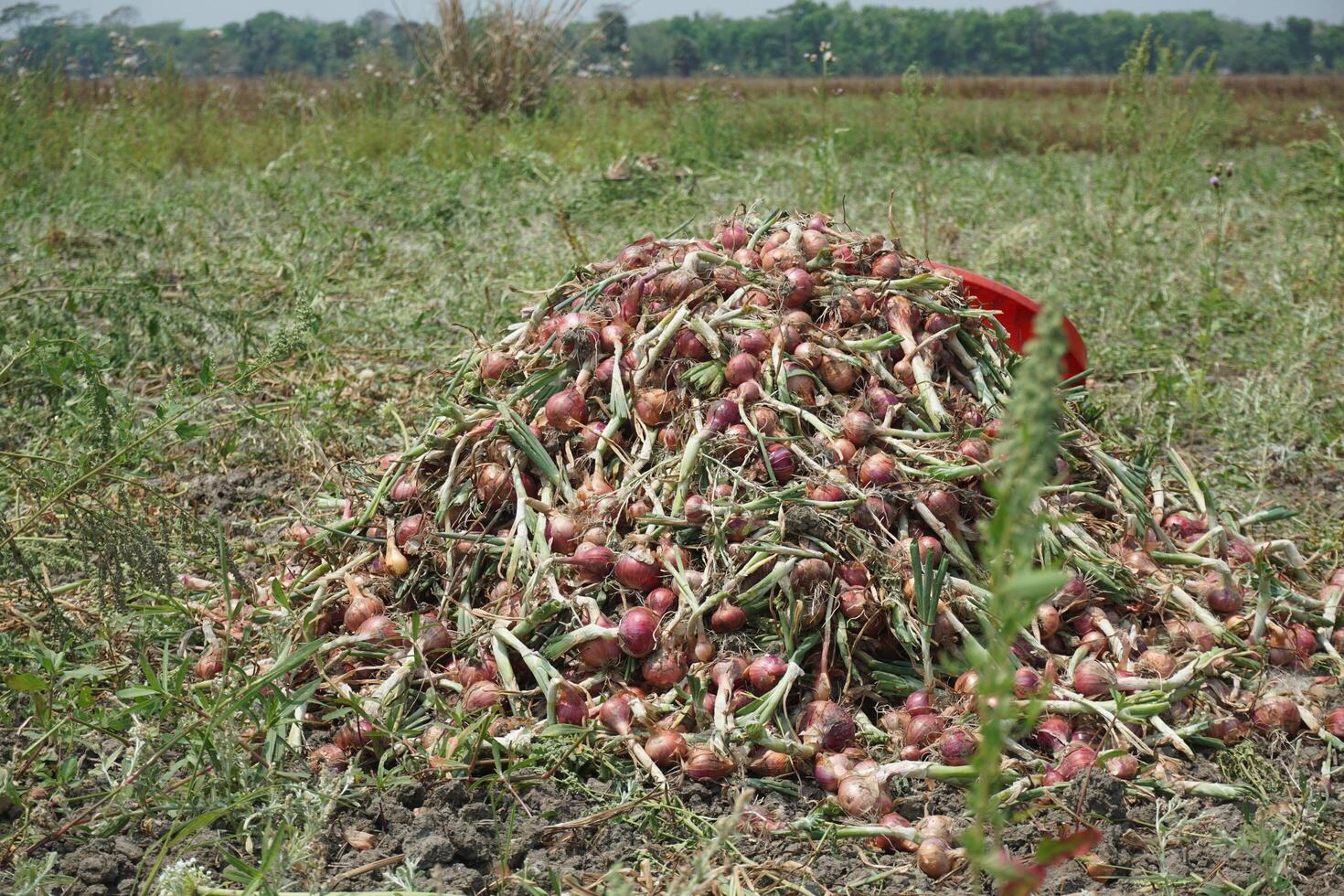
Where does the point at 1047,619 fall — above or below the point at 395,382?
below

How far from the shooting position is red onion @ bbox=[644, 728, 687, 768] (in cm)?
177

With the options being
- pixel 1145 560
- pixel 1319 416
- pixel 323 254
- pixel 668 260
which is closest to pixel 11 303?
pixel 323 254

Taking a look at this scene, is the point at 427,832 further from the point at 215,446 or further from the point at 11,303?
the point at 11,303

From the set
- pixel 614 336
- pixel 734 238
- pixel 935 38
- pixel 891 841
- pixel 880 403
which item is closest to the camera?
pixel 891 841

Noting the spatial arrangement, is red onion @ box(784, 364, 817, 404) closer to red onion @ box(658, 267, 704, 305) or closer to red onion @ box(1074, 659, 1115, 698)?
red onion @ box(658, 267, 704, 305)

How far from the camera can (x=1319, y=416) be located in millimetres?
3400

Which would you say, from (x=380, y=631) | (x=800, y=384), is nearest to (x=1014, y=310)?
(x=800, y=384)

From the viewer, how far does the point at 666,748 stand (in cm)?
177

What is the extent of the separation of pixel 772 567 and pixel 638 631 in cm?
29

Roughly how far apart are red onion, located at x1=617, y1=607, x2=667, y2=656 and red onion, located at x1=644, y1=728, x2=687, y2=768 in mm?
165

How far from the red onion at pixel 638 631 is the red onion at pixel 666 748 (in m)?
0.16

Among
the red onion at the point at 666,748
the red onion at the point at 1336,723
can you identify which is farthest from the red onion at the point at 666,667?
the red onion at the point at 1336,723

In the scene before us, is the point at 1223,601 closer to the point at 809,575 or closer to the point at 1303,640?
the point at 1303,640

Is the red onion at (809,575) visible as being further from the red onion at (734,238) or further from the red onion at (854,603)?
the red onion at (734,238)
